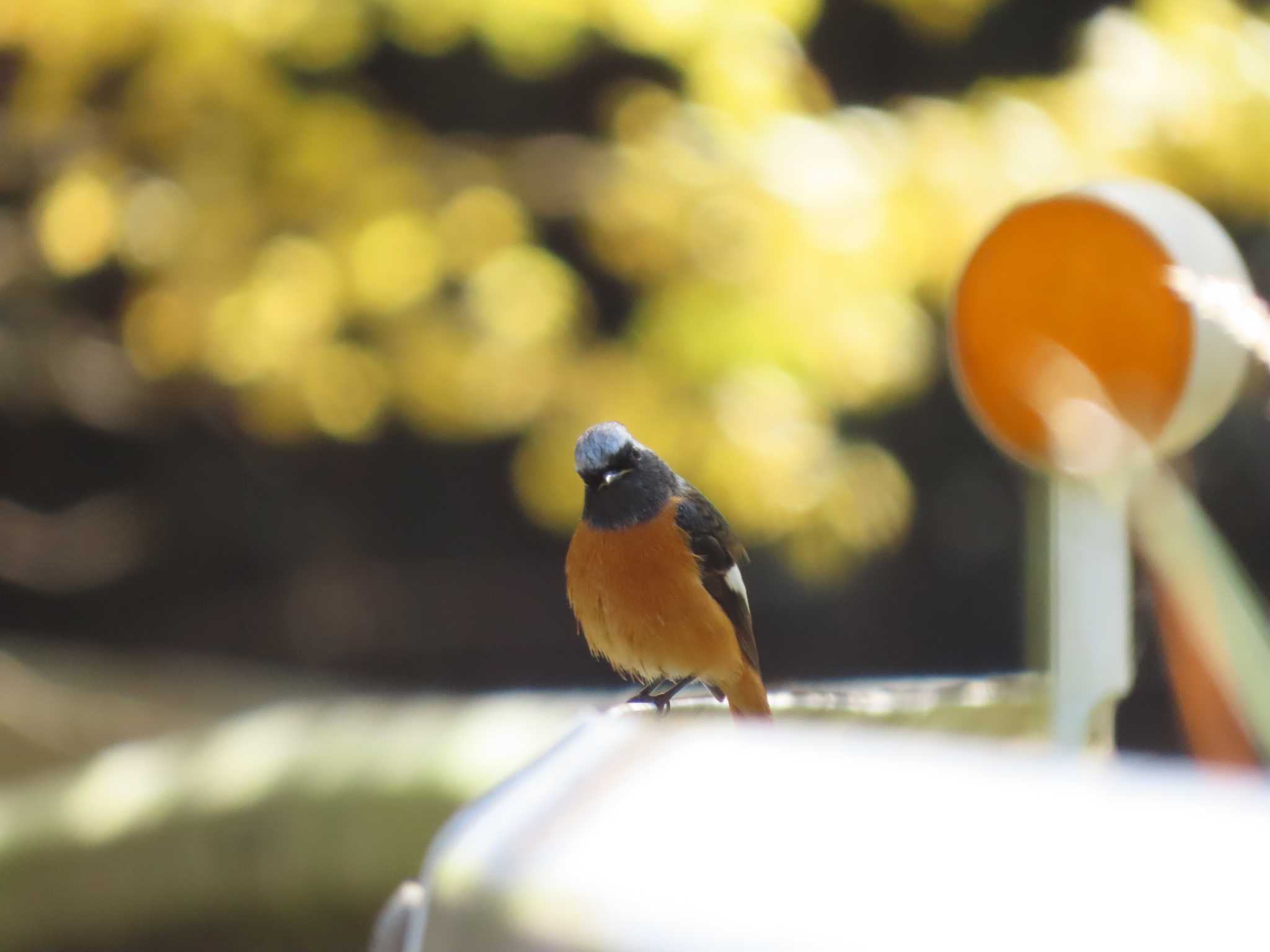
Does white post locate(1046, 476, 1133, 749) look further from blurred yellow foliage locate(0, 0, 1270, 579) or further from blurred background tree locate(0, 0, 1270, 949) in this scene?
blurred yellow foliage locate(0, 0, 1270, 579)

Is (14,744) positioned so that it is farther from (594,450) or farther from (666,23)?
(594,450)

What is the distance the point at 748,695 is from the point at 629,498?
320 mm

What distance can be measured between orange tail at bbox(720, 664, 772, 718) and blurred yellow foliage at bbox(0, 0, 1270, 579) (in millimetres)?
1661

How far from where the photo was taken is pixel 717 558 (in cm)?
171

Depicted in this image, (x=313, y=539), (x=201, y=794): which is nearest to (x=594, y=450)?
(x=201, y=794)

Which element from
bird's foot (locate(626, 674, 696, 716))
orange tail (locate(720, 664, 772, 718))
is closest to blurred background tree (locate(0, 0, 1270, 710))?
bird's foot (locate(626, 674, 696, 716))

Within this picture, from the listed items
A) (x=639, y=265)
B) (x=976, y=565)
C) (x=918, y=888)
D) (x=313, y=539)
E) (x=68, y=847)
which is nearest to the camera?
(x=918, y=888)


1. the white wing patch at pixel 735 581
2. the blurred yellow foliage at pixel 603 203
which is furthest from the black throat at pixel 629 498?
the blurred yellow foliage at pixel 603 203

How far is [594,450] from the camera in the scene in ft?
5.12

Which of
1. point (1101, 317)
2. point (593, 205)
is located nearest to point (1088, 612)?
point (1101, 317)

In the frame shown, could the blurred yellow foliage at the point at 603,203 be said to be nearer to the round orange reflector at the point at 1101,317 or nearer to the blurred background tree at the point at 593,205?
the blurred background tree at the point at 593,205

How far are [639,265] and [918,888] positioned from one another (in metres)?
3.07

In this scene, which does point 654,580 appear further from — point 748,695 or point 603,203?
point 603,203

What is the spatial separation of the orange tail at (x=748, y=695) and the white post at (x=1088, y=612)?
306mm
